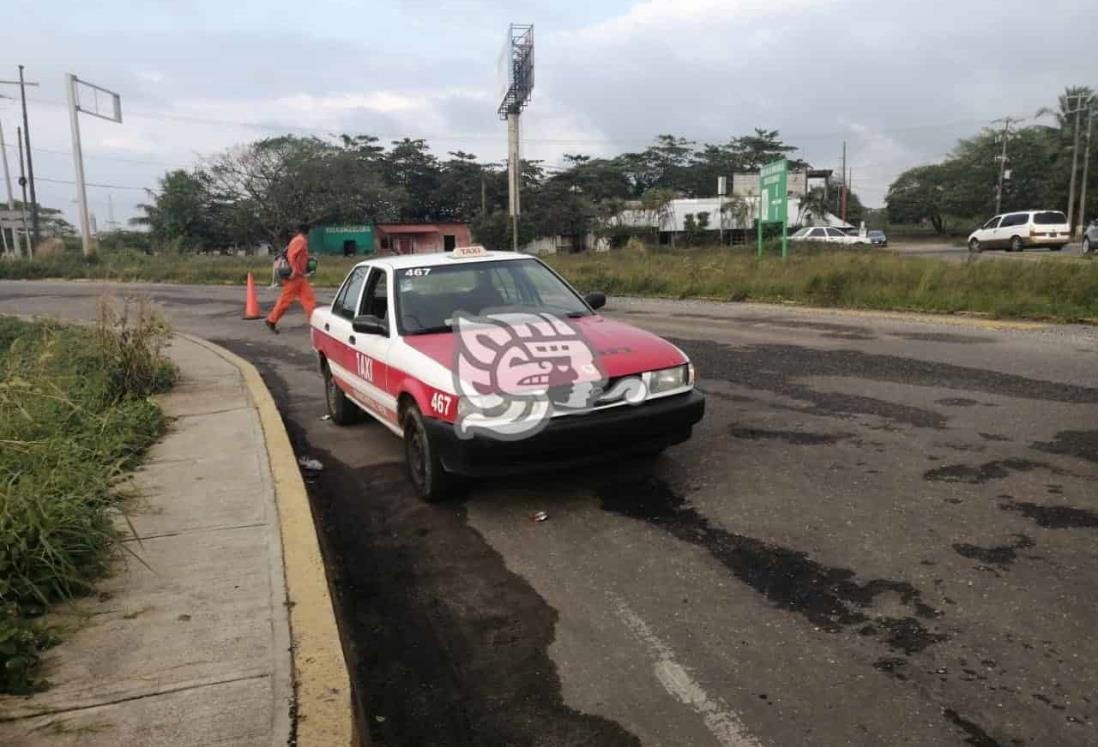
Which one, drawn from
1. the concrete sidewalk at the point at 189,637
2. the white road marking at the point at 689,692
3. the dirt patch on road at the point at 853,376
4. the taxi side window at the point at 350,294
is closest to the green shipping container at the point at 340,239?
the dirt patch on road at the point at 853,376

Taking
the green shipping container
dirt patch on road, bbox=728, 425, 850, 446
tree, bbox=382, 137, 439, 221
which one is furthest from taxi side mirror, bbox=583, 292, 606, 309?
tree, bbox=382, 137, 439, 221

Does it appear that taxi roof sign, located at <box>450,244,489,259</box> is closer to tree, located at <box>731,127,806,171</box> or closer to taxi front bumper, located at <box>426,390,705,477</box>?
taxi front bumper, located at <box>426,390,705,477</box>

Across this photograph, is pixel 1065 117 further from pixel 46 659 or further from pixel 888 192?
pixel 46 659

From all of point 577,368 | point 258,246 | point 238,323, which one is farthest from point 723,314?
point 258,246

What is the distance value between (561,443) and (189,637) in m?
2.11

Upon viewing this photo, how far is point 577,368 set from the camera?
482cm

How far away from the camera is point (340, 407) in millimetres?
7402

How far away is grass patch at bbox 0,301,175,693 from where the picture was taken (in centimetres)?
348

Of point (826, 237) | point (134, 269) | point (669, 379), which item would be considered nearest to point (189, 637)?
point (669, 379)

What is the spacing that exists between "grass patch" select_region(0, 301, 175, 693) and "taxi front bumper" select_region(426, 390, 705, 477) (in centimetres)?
179

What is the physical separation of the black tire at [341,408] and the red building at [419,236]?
6111 centimetres

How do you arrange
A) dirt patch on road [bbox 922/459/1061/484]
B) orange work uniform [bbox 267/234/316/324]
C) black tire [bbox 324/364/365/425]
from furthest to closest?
orange work uniform [bbox 267/234/316/324] < black tire [bbox 324/364/365/425] < dirt patch on road [bbox 922/459/1061/484]

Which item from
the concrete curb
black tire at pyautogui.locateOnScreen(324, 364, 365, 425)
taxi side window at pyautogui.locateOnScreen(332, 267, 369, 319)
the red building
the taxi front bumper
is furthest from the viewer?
the red building

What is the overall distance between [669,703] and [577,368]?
2.21 meters
